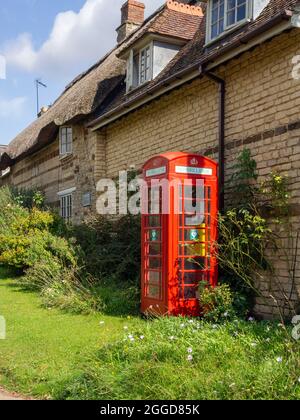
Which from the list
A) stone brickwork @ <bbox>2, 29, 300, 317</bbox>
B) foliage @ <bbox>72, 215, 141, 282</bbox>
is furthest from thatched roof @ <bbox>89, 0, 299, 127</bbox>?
foliage @ <bbox>72, 215, 141, 282</bbox>

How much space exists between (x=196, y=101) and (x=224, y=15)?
1.73 metres

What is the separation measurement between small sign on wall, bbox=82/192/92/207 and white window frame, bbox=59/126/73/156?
226cm

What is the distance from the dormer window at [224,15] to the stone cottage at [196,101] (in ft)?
0.07

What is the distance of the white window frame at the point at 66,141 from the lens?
1739 cm

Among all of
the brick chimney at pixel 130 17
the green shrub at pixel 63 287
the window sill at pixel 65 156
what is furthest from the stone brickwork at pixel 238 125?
the brick chimney at pixel 130 17

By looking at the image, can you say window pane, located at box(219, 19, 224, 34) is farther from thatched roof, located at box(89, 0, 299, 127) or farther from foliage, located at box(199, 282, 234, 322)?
foliage, located at box(199, 282, 234, 322)

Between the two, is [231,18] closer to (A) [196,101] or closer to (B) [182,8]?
(A) [196,101]

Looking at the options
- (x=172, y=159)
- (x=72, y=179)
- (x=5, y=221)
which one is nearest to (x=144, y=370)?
(x=172, y=159)

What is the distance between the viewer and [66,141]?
17.9m

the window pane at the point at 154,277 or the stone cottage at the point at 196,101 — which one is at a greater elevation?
the stone cottage at the point at 196,101

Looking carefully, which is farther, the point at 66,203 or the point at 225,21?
the point at 66,203

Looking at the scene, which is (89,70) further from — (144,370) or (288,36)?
(144,370)

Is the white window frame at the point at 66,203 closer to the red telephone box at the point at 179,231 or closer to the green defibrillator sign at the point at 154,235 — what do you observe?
the green defibrillator sign at the point at 154,235

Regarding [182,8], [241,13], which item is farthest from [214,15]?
[182,8]
